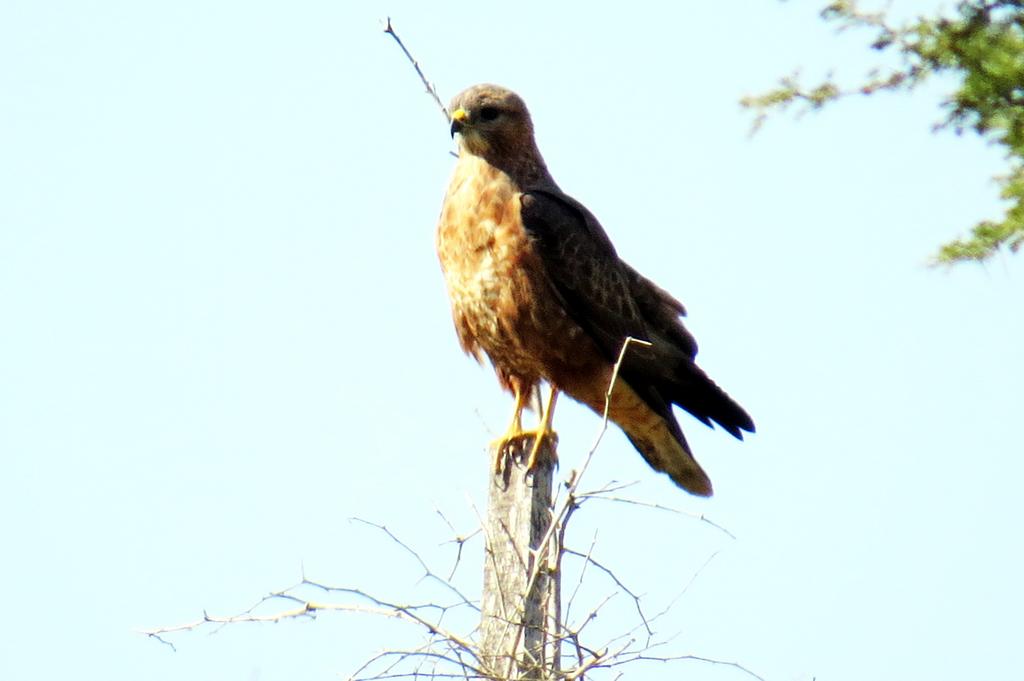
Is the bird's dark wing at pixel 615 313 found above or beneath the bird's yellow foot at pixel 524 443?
above

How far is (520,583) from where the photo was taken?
409cm

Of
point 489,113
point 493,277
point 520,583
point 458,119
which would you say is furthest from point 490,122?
point 520,583

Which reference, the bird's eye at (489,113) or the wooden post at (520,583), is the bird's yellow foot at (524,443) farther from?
the bird's eye at (489,113)

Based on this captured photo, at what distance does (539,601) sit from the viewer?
4.03m

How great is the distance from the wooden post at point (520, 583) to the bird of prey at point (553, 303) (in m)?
1.13

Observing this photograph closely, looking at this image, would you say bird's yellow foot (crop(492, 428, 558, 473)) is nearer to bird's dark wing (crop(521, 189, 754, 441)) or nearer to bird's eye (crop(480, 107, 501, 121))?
bird's dark wing (crop(521, 189, 754, 441))

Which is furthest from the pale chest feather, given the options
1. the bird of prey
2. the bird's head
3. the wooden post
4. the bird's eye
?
the wooden post

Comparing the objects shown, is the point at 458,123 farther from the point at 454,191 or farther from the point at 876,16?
the point at 876,16

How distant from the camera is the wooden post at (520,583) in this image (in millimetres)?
3936

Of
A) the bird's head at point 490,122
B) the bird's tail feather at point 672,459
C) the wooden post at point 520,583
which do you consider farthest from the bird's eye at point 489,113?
the wooden post at point 520,583

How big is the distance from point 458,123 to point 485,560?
2452 mm

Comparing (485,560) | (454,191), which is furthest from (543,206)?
(485,560)

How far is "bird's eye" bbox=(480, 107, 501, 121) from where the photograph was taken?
625 centimetres

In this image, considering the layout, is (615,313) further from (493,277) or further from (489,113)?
(489,113)
